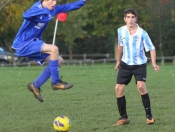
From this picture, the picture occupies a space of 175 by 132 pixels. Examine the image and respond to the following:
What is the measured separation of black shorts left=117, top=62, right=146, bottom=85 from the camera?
Answer: 975 cm

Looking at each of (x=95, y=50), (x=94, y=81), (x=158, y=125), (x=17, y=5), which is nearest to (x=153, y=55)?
(x=158, y=125)

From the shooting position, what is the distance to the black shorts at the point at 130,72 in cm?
975

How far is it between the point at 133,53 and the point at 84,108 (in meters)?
2.74

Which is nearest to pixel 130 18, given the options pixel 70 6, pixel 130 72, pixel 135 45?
pixel 135 45

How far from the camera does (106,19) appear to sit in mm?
40688

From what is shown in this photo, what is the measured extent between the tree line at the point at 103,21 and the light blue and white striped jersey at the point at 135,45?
88.1 ft

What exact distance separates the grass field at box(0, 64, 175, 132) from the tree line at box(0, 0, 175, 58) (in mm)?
18649

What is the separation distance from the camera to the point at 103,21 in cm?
4053

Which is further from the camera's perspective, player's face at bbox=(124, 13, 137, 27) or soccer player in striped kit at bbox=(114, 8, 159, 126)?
soccer player in striped kit at bbox=(114, 8, 159, 126)

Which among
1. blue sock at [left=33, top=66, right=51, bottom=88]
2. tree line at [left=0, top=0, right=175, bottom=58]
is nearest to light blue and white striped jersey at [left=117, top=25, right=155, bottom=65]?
blue sock at [left=33, top=66, right=51, bottom=88]

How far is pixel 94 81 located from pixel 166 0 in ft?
87.6

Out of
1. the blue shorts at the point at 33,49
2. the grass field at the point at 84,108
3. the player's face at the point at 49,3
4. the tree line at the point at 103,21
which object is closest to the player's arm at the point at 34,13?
the player's face at the point at 49,3

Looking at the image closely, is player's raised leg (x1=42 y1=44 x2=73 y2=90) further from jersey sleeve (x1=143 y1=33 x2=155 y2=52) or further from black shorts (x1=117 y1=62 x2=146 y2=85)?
jersey sleeve (x1=143 y1=33 x2=155 y2=52)

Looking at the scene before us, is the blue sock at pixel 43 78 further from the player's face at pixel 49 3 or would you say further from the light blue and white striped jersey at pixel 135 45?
the light blue and white striped jersey at pixel 135 45
